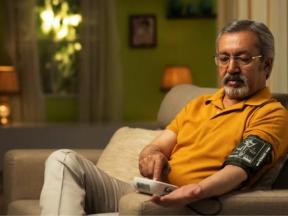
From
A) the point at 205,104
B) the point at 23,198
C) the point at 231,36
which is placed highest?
the point at 231,36

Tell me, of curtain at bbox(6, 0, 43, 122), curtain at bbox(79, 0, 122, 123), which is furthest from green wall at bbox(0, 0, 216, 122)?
curtain at bbox(6, 0, 43, 122)

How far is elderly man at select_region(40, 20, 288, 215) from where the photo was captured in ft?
6.99

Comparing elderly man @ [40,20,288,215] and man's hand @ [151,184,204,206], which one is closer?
man's hand @ [151,184,204,206]

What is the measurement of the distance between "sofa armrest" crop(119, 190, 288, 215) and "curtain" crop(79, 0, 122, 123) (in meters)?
6.53

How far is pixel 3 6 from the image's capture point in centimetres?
831

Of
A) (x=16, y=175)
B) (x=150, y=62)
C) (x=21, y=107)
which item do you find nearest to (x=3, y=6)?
(x=21, y=107)

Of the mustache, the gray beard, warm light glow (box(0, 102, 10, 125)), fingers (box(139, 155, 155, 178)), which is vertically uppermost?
the mustache

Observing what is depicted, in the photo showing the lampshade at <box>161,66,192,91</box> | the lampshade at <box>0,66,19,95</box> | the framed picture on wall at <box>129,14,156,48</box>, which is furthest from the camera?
the framed picture on wall at <box>129,14,156,48</box>

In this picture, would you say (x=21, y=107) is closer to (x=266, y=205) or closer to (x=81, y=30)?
(x=81, y=30)

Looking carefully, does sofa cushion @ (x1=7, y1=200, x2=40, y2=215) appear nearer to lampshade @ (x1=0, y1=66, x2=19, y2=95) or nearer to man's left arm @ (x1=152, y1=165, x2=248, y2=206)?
man's left arm @ (x1=152, y1=165, x2=248, y2=206)

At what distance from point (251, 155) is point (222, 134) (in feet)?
0.69

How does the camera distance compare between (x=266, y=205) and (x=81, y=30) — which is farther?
(x=81, y=30)

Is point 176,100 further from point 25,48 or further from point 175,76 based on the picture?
point 25,48

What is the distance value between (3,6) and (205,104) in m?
6.23
